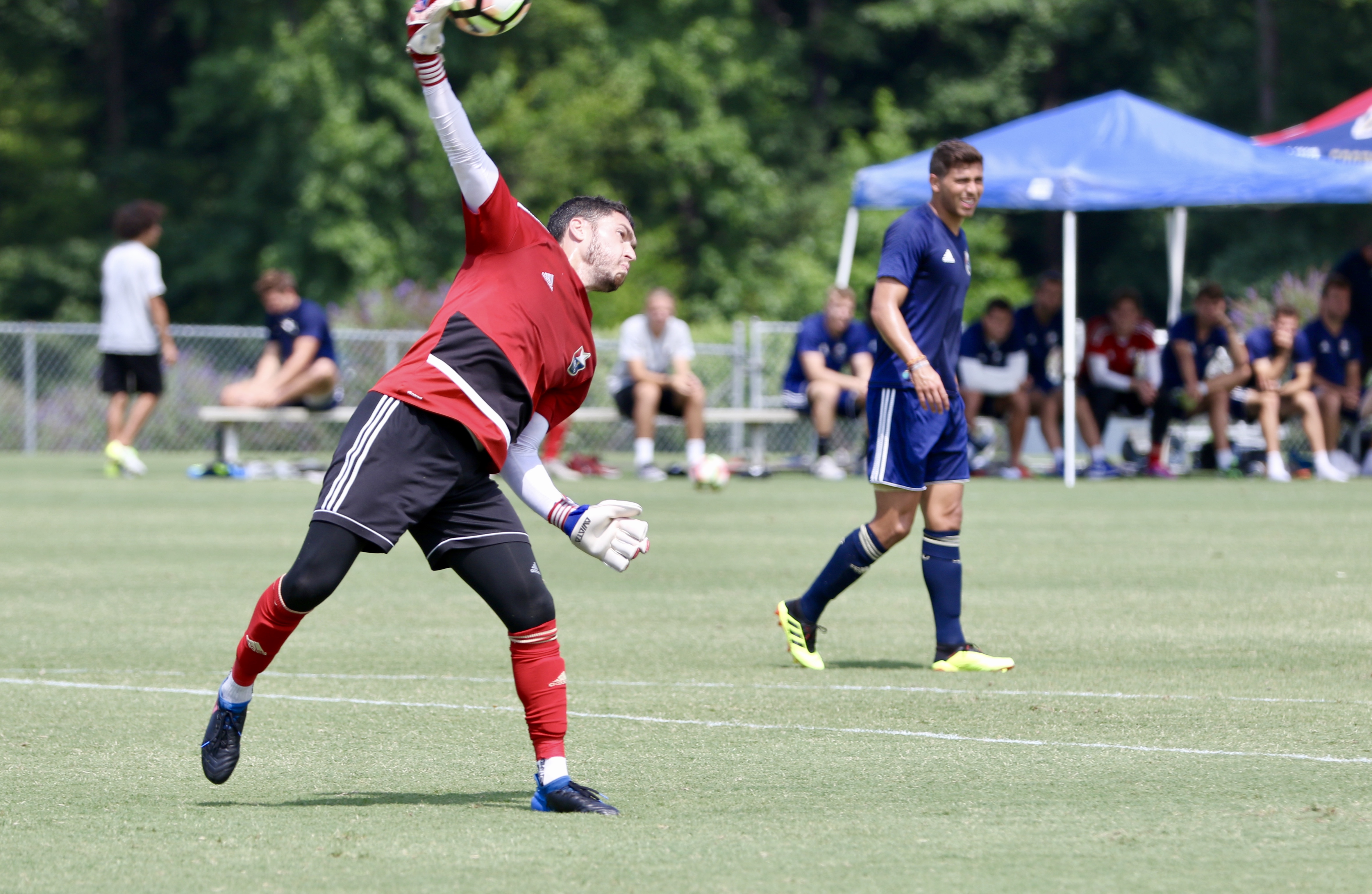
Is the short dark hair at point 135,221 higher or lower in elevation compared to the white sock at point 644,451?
higher

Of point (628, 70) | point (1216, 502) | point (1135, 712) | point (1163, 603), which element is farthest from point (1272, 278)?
point (1135, 712)

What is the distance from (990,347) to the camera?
18.7 m

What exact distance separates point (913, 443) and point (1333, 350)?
12.3 meters

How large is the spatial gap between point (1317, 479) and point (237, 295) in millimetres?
28313

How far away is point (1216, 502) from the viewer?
51.4ft

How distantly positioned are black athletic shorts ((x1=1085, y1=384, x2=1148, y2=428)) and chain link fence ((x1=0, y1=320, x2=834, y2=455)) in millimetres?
5118

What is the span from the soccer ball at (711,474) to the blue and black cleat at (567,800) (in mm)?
12090

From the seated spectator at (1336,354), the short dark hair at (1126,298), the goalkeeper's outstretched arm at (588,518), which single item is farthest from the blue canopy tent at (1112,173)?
the goalkeeper's outstretched arm at (588,518)

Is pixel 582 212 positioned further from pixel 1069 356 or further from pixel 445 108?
→ pixel 1069 356

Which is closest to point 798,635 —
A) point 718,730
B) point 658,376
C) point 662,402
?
point 718,730

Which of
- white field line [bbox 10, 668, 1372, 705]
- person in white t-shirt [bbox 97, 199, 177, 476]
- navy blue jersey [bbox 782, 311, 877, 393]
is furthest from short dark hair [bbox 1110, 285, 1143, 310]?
white field line [bbox 10, 668, 1372, 705]

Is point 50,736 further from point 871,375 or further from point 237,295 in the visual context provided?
point 237,295

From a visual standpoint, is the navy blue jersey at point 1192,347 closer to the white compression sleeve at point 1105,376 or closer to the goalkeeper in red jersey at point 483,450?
the white compression sleeve at point 1105,376

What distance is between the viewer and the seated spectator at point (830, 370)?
18422mm
